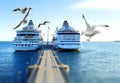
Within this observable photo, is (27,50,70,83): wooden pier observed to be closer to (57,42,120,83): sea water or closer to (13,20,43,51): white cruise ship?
(57,42,120,83): sea water

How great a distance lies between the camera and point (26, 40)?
12650cm

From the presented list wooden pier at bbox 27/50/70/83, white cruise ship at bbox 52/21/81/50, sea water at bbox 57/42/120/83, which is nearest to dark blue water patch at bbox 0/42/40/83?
wooden pier at bbox 27/50/70/83

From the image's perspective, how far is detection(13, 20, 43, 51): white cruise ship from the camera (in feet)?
408

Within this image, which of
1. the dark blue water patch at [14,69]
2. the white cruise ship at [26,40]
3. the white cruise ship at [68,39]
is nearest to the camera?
the dark blue water patch at [14,69]

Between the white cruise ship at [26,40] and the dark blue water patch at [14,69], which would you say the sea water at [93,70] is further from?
the white cruise ship at [26,40]

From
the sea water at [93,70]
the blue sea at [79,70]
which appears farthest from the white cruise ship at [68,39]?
the sea water at [93,70]

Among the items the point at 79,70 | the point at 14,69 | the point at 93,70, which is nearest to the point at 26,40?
the point at 14,69

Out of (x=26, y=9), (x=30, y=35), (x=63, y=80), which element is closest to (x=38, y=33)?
(x=30, y=35)

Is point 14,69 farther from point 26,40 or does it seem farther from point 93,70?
point 26,40

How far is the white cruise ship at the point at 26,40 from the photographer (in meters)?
124

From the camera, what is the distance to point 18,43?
125 meters

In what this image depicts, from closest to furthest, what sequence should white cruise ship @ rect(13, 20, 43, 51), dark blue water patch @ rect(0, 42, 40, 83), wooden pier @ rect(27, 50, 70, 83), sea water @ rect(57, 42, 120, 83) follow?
wooden pier @ rect(27, 50, 70, 83) < dark blue water patch @ rect(0, 42, 40, 83) < sea water @ rect(57, 42, 120, 83) < white cruise ship @ rect(13, 20, 43, 51)

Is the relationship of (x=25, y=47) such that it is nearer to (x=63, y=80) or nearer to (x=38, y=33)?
(x=38, y=33)

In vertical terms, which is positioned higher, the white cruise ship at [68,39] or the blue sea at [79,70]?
the white cruise ship at [68,39]
